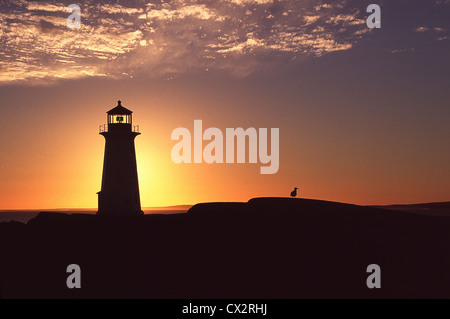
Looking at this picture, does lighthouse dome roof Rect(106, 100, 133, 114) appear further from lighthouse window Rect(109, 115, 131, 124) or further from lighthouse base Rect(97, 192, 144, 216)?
lighthouse base Rect(97, 192, 144, 216)

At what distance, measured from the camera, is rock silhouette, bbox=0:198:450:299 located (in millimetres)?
30656

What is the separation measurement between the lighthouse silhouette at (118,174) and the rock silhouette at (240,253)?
9.39 ft

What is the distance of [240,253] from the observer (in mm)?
32625

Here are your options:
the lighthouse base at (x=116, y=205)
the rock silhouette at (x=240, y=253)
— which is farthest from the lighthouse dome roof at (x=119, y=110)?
the rock silhouette at (x=240, y=253)

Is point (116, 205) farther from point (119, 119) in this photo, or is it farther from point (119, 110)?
point (119, 110)

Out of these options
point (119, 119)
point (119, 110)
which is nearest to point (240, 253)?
point (119, 119)

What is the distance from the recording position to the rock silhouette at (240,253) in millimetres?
30656

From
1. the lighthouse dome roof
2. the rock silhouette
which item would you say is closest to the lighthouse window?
the lighthouse dome roof

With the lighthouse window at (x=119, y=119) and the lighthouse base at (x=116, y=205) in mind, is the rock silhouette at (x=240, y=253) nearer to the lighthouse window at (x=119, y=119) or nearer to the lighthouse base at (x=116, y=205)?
the lighthouse base at (x=116, y=205)

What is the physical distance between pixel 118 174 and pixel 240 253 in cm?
1291

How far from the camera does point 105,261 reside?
3400 centimetres
